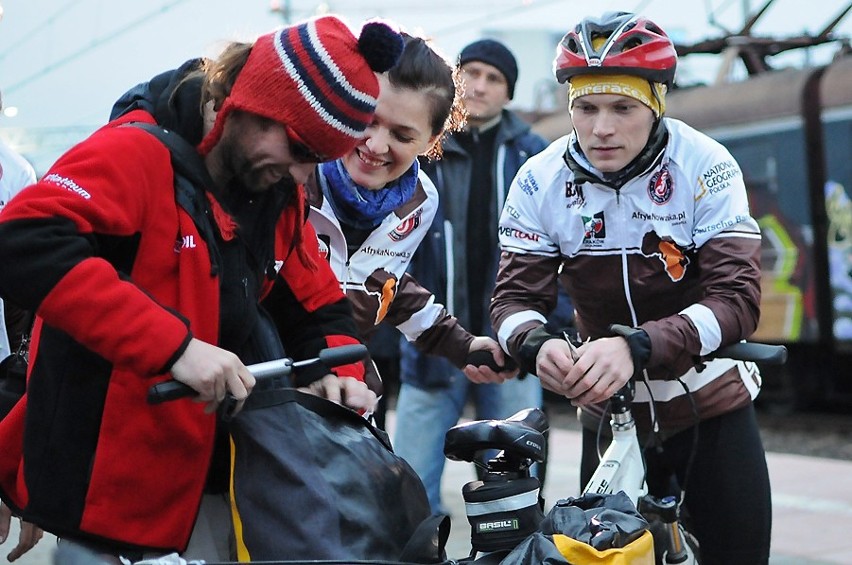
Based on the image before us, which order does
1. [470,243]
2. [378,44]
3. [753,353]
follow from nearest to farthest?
[378,44]
[753,353]
[470,243]

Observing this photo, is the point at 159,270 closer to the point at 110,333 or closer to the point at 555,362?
the point at 110,333

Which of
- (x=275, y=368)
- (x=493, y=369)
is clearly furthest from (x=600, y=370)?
(x=275, y=368)

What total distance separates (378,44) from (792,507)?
4.96 meters

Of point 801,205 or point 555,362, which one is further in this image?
point 801,205

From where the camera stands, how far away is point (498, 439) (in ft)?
7.41

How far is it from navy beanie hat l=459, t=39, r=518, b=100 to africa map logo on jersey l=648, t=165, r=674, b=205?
249cm

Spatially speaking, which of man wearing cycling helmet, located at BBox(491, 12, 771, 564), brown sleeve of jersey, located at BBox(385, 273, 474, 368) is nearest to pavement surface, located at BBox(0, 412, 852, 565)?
brown sleeve of jersey, located at BBox(385, 273, 474, 368)

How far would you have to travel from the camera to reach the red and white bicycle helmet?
Answer: 3.05 m

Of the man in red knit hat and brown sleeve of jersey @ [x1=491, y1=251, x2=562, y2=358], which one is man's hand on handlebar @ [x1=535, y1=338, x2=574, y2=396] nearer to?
brown sleeve of jersey @ [x1=491, y1=251, x2=562, y2=358]

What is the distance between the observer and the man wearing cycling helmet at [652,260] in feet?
9.88

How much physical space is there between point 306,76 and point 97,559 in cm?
89

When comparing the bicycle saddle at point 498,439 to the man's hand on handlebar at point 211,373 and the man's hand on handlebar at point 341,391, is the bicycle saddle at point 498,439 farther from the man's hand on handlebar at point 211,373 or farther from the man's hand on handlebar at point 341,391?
the man's hand on handlebar at point 211,373

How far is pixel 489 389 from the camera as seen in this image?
535 centimetres

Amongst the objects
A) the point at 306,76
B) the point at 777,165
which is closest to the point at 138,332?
the point at 306,76
